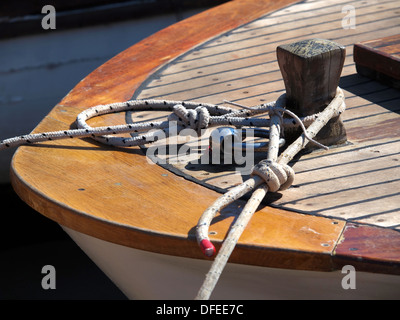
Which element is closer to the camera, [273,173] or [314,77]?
[273,173]

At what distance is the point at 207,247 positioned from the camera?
1.21 m

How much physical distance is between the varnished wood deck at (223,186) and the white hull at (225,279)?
62 mm

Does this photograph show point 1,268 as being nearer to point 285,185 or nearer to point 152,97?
point 152,97

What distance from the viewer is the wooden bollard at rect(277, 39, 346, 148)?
5.08 ft

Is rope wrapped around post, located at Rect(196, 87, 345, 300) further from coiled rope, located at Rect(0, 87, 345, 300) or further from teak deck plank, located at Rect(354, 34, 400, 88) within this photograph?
teak deck plank, located at Rect(354, 34, 400, 88)

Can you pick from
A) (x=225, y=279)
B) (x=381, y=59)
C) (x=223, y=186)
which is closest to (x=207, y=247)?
(x=225, y=279)

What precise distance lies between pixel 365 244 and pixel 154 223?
1.35 ft

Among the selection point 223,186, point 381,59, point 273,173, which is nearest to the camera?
point 273,173

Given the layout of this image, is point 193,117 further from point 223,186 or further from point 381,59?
point 381,59

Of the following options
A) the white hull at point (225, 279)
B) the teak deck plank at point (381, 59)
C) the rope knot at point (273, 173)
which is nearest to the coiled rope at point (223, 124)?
the rope knot at point (273, 173)

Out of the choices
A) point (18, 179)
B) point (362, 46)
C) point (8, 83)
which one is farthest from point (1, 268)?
point (362, 46)

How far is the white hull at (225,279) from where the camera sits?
127cm

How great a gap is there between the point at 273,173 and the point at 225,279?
0.24 meters

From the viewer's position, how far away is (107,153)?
1.67 m
